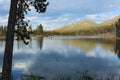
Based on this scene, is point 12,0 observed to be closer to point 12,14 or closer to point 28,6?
point 12,14

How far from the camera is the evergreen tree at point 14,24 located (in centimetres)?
1616

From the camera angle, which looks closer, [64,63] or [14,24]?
[14,24]

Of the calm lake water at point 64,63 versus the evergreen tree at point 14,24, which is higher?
the evergreen tree at point 14,24

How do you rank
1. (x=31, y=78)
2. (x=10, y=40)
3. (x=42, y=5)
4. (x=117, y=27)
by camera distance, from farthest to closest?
(x=117, y=27), (x=31, y=78), (x=42, y=5), (x=10, y=40)

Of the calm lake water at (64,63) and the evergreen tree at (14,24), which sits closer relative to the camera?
the evergreen tree at (14,24)

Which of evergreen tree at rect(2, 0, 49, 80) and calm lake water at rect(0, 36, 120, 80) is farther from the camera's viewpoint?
calm lake water at rect(0, 36, 120, 80)

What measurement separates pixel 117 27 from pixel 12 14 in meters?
182

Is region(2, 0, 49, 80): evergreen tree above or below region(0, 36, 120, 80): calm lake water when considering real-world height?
above

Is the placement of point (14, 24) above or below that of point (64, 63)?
above

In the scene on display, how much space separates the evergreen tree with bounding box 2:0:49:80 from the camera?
16.2 m

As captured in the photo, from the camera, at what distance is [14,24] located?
53.9 ft

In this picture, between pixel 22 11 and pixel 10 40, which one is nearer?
pixel 10 40

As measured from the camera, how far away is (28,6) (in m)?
18.6

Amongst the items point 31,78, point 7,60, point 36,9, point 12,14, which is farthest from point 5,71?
point 31,78
